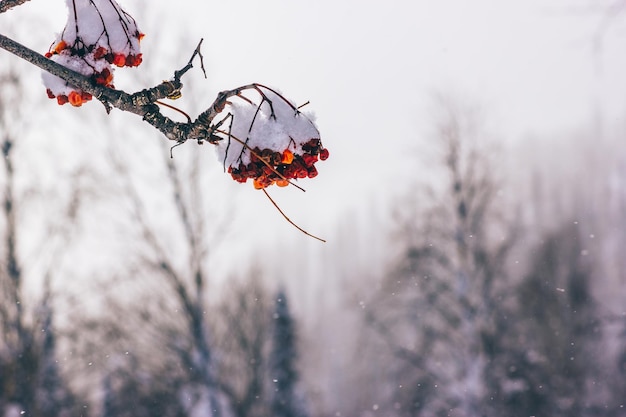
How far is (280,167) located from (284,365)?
1891cm

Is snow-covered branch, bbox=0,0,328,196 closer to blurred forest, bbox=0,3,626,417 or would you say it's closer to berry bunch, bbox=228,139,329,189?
berry bunch, bbox=228,139,329,189

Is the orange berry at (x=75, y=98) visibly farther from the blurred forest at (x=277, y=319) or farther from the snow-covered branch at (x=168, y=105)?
the blurred forest at (x=277, y=319)

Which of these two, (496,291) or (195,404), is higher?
(496,291)

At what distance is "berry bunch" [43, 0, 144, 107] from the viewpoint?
1786 mm

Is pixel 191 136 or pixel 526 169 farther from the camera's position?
pixel 526 169

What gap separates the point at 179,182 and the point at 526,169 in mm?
61001

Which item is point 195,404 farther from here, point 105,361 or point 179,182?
point 179,182

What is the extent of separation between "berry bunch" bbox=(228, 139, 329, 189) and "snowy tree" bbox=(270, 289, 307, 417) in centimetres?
1736

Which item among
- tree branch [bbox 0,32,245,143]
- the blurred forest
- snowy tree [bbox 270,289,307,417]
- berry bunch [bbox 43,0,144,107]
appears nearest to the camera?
tree branch [bbox 0,32,245,143]

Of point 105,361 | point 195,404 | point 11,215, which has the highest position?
point 11,215

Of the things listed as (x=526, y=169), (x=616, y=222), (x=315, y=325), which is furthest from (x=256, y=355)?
(x=526, y=169)

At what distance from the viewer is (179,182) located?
9.67 metres

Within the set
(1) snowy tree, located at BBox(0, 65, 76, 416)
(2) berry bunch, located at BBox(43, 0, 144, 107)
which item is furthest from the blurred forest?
(2) berry bunch, located at BBox(43, 0, 144, 107)

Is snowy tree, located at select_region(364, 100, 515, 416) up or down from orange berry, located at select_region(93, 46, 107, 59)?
A: up
